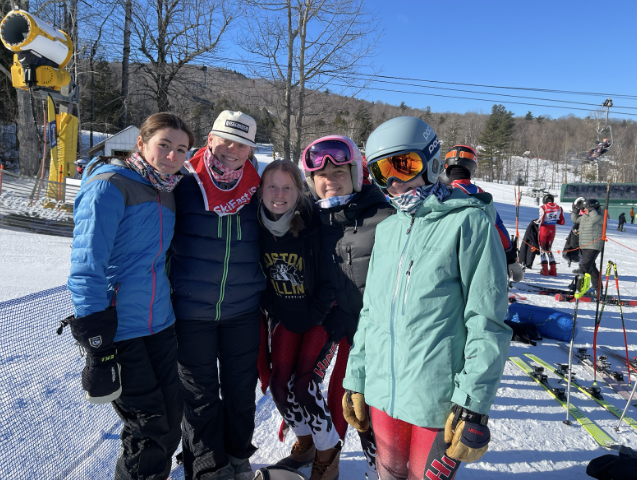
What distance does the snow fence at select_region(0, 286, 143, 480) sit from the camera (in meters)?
2.02

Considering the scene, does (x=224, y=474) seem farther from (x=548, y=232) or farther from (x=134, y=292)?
(x=548, y=232)

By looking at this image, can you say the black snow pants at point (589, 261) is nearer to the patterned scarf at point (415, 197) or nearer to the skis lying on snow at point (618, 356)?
the skis lying on snow at point (618, 356)

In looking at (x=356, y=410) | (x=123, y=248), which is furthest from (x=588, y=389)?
(x=123, y=248)

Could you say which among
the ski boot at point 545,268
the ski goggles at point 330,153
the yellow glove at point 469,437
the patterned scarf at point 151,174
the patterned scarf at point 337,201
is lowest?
the ski boot at point 545,268

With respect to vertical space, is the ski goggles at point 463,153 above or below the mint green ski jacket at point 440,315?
above

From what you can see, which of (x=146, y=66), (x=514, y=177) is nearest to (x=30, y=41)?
(x=146, y=66)

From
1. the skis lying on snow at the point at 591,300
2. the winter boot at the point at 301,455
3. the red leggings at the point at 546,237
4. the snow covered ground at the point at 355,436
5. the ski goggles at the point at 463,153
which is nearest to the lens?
the snow covered ground at the point at 355,436

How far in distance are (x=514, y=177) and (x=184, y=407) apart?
78187 mm

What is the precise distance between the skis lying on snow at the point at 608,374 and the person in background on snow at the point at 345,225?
3047 millimetres

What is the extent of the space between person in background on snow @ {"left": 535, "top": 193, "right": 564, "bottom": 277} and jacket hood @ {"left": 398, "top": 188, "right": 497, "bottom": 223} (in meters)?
8.83

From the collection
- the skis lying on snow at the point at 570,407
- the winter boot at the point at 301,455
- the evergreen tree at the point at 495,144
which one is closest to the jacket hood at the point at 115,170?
the winter boot at the point at 301,455

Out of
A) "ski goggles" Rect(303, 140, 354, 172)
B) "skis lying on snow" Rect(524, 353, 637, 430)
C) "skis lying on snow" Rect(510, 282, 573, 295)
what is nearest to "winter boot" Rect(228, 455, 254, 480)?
"ski goggles" Rect(303, 140, 354, 172)

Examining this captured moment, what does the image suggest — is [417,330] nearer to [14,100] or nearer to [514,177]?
[14,100]

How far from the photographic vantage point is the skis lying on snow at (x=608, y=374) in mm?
3602
